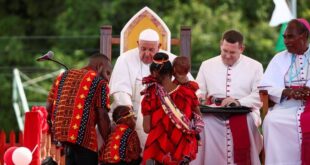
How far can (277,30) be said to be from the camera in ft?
109

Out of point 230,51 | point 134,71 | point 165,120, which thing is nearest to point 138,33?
point 134,71

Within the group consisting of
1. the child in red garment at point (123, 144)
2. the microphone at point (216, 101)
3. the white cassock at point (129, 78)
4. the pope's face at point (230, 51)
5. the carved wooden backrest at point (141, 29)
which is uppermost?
the carved wooden backrest at point (141, 29)

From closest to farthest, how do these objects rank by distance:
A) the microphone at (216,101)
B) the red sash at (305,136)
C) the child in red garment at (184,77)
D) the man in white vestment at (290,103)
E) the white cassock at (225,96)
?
the child in red garment at (184,77)
the red sash at (305,136)
the man in white vestment at (290,103)
the white cassock at (225,96)
the microphone at (216,101)

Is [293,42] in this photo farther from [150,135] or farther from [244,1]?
[244,1]

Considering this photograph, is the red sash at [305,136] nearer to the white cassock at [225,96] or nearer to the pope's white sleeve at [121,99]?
the white cassock at [225,96]

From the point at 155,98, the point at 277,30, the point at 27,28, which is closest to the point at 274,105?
the point at 155,98

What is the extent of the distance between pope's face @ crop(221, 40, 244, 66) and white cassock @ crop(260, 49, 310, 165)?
0.55 meters

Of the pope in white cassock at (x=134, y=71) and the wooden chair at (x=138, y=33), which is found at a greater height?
the wooden chair at (x=138, y=33)

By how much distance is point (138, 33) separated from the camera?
15.7 metres

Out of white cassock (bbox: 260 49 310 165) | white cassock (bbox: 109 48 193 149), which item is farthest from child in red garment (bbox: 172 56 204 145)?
white cassock (bbox: 109 48 193 149)

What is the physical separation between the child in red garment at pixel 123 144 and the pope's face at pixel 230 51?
4.60 ft

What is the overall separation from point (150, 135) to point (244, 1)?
20.8 meters

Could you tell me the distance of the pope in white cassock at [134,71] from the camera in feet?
47.1

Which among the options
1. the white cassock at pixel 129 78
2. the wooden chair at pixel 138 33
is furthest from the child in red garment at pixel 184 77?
the wooden chair at pixel 138 33
